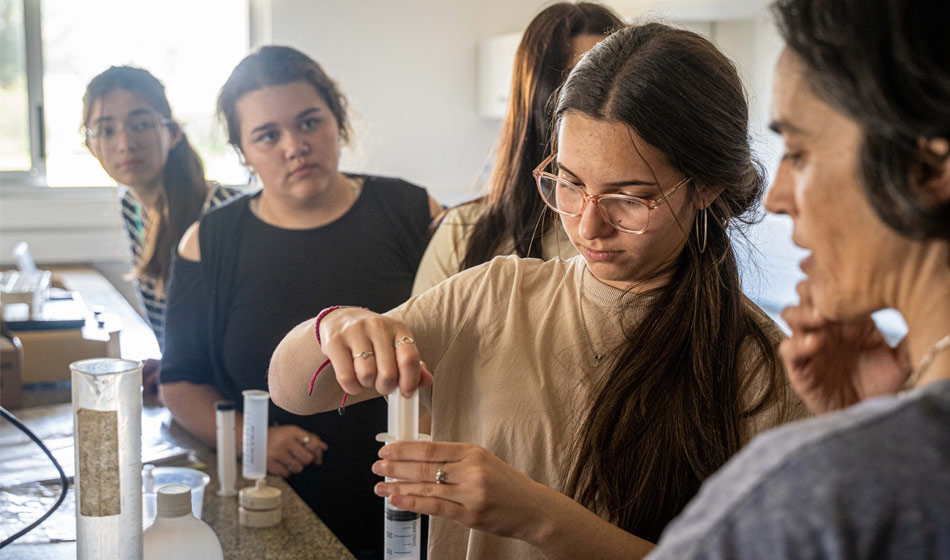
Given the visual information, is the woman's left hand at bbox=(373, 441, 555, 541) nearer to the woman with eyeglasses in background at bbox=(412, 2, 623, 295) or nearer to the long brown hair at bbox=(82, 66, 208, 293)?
the woman with eyeglasses in background at bbox=(412, 2, 623, 295)

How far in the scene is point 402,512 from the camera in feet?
3.41

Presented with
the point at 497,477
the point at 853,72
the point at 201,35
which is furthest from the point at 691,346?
the point at 201,35

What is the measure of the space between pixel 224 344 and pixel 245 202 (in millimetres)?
316

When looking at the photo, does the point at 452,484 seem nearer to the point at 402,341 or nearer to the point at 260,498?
the point at 402,341

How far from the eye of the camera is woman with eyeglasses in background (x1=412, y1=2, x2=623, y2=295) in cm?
154

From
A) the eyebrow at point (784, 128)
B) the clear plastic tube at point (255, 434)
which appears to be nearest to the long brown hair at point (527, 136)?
the clear plastic tube at point (255, 434)

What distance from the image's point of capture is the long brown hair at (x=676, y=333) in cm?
106

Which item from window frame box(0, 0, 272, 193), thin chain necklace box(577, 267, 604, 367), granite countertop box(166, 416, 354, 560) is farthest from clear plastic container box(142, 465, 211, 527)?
window frame box(0, 0, 272, 193)

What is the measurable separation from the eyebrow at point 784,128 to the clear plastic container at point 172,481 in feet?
3.57

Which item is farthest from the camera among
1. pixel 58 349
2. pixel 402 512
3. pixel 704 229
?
pixel 58 349

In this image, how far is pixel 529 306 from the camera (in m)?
1.21

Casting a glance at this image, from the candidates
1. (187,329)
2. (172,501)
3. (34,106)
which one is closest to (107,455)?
(172,501)

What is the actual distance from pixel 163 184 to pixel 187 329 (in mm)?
946

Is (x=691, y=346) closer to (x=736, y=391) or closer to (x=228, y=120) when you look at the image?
(x=736, y=391)
